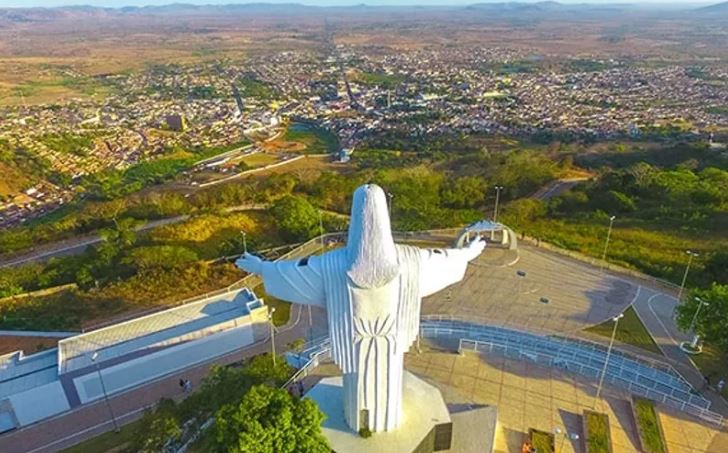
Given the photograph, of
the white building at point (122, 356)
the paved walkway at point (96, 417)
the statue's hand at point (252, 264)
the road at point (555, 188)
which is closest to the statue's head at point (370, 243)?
the statue's hand at point (252, 264)

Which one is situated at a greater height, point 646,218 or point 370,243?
point 370,243

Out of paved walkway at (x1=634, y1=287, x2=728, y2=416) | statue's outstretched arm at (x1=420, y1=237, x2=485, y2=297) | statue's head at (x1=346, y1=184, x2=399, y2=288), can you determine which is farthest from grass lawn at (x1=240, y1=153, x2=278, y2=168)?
statue's head at (x1=346, y1=184, x2=399, y2=288)

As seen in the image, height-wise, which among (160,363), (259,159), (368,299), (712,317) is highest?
(368,299)

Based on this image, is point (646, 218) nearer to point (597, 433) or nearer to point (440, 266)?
point (597, 433)

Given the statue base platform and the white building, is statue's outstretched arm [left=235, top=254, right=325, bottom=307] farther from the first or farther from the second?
the white building

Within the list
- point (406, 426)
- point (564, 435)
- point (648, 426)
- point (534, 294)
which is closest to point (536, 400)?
point (564, 435)

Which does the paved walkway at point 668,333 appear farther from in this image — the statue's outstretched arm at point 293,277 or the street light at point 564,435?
the statue's outstretched arm at point 293,277

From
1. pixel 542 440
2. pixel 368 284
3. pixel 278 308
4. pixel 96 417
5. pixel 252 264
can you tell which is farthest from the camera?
pixel 278 308
